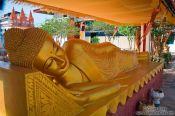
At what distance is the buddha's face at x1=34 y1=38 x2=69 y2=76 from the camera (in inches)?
41.8

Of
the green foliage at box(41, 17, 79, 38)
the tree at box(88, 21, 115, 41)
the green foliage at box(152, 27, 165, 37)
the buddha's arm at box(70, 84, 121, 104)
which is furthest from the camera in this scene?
the tree at box(88, 21, 115, 41)

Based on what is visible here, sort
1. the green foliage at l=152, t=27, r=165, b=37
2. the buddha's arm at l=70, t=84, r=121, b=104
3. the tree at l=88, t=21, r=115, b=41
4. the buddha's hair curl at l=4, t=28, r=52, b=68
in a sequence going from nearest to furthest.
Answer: the buddha's hair curl at l=4, t=28, r=52, b=68, the buddha's arm at l=70, t=84, r=121, b=104, the green foliage at l=152, t=27, r=165, b=37, the tree at l=88, t=21, r=115, b=41

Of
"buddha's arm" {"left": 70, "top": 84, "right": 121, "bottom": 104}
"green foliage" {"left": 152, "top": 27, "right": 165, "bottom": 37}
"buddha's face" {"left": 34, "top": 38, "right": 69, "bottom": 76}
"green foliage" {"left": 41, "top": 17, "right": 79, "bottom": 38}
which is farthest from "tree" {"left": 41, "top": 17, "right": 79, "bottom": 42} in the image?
"buddha's face" {"left": 34, "top": 38, "right": 69, "bottom": 76}

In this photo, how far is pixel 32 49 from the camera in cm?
99

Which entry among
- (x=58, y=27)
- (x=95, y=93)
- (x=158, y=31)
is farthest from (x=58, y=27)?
(x=95, y=93)

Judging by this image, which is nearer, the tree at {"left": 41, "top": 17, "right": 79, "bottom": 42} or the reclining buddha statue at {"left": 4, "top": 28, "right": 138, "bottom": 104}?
the reclining buddha statue at {"left": 4, "top": 28, "right": 138, "bottom": 104}

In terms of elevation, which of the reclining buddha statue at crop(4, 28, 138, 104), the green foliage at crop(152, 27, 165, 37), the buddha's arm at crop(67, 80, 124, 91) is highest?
the green foliage at crop(152, 27, 165, 37)

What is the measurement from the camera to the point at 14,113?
93cm

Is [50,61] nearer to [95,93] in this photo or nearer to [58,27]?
[95,93]

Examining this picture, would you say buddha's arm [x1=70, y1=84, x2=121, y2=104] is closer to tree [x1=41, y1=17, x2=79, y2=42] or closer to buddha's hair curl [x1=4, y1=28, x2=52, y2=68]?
buddha's hair curl [x1=4, y1=28, x2=52, y2=68]

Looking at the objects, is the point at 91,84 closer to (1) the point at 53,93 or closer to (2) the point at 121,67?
(1) the point at 53,93

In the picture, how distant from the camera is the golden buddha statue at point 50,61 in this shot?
1001 millimetres

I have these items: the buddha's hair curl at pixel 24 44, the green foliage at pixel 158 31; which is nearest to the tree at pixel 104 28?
the green foliage at pixel 158 31

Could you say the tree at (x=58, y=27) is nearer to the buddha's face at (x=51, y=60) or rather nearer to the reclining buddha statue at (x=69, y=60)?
the reclining buddha statue at (x=69, y=60)
